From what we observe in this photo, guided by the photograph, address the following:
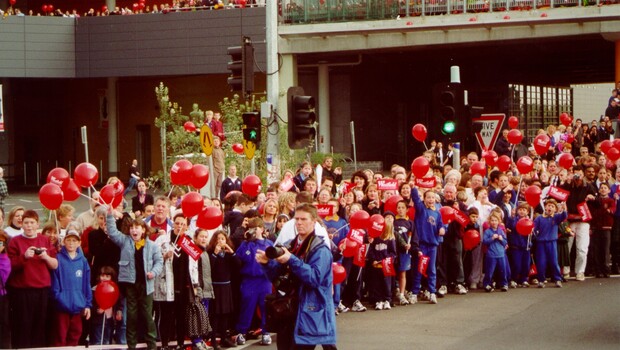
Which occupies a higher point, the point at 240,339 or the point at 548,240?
the point at 548,240

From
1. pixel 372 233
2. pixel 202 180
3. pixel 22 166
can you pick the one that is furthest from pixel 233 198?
pixel 22 166

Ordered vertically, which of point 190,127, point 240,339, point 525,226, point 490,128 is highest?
point 190,127

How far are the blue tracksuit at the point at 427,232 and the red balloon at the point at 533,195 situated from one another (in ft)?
6.13

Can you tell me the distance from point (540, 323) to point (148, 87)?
33.4 metres

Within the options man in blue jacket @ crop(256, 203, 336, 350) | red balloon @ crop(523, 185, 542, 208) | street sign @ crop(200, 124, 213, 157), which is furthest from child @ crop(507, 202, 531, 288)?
man in blue jacket @ crop(256, 203, 336, 350)

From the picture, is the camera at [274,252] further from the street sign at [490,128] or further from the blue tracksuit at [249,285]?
the street sign at [490,128]

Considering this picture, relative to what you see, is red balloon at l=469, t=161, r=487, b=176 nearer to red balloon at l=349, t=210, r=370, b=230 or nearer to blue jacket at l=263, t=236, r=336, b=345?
red balloon at l=349, t=210, r=370, b=230

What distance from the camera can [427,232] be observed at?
16.9 meters

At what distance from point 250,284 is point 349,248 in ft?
6.67

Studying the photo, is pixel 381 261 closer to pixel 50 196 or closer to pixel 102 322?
pixel 102 322

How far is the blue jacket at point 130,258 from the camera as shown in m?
12.6

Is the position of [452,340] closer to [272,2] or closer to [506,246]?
[506,246]

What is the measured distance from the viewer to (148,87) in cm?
4594

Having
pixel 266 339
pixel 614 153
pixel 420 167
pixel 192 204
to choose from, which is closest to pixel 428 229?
pixel 420 167
